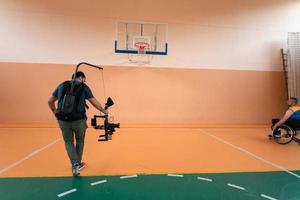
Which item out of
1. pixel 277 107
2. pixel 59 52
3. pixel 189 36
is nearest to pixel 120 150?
pixel 59 52

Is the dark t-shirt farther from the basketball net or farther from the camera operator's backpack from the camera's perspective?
the basketball net

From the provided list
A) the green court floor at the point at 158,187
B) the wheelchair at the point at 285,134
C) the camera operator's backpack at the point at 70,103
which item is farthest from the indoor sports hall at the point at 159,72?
the camera operator's backpack at the point at 70,103

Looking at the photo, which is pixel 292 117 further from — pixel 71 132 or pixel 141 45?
pixel 71 132

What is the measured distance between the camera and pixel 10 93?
23.0ft

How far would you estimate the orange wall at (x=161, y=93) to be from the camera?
23.2ft

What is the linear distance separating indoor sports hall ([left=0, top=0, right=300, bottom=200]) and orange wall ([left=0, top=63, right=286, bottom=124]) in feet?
0.11

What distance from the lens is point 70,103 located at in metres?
2.79

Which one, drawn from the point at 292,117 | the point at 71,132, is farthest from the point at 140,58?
the point at 71,132

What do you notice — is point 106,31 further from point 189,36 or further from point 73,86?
point 73,86

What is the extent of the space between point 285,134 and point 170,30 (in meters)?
4.64

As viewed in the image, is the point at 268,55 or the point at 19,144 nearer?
the point at 19,144

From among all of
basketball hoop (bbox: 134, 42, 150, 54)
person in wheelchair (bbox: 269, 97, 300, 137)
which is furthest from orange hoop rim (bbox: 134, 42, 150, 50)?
person in wheelchair (bbox: 269, 97, 300, 137)

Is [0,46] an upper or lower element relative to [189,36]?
lower

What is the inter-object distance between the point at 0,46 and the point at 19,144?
3.85 metres
